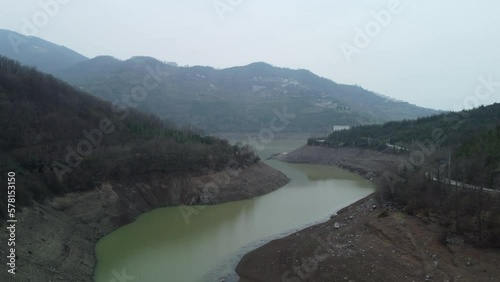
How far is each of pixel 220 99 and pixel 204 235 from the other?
9286 cm

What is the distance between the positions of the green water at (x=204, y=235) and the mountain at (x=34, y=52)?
119804mm

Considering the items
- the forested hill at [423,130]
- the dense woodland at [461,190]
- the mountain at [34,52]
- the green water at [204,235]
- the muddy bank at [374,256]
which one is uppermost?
Answer: the mountain at [34,52]

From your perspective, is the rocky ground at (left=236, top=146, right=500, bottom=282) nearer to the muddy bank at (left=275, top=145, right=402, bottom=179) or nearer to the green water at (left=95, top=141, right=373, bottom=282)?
the green water at (left=95, top=141, right=373, bottom=282)

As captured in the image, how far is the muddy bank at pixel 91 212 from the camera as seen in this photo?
1550cm

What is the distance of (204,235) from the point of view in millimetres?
22781

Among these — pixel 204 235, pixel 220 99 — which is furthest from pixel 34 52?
pixel 204 235

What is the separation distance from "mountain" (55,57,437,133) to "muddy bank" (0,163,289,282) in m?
52.1

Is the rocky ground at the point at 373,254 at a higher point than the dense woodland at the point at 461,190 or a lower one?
lower

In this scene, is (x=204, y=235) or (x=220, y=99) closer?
(x=204, y=235)

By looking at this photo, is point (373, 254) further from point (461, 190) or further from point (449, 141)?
point (449, 141)

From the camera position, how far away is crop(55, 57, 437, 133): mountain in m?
95.7

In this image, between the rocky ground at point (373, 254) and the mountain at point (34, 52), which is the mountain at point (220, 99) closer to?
the mountain at point (34, 52)

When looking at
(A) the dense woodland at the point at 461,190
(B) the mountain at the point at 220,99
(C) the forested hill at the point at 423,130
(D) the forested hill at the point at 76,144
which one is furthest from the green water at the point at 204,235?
(B) the mountain at the point at 220,99

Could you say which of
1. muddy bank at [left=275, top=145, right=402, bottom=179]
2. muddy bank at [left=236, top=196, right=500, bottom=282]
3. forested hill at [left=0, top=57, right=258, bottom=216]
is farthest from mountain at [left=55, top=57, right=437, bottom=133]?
muddy bank at [left=236, top=196, right=500, bottom=282]
